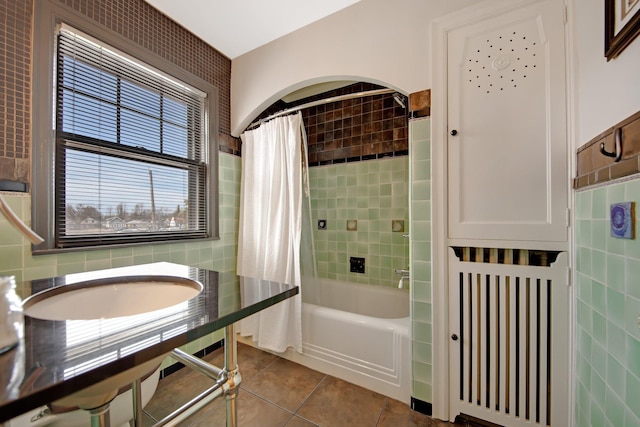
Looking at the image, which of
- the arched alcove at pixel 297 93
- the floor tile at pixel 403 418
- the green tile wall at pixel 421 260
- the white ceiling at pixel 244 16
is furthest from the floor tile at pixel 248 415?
the white ceiling at pixel 244 16

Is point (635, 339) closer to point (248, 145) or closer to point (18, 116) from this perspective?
point (248, 145)

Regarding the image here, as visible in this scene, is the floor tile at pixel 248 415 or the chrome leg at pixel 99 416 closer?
the chrome leg at pixel 99 416

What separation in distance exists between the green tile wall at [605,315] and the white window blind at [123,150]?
2239 millimetres

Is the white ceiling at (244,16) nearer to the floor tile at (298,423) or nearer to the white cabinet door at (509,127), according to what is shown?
the white cabinet door at (509,127)

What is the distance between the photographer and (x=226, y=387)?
85 centimetres

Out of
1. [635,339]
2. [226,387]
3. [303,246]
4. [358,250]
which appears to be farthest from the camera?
[358,250]

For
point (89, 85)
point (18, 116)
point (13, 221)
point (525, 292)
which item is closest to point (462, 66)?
point (525, 292)

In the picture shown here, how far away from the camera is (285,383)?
63.8 inches

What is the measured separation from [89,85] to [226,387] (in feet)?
5.81

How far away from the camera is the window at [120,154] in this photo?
1.30 metres

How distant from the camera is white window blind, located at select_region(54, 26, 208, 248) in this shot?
133cm

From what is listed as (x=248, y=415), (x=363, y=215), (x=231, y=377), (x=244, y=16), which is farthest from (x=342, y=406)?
(x=244, y=16)

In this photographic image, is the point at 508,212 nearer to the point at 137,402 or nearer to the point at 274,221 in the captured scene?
the point at 274,221

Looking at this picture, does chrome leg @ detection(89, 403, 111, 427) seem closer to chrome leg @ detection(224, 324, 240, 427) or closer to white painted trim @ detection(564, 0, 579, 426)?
chrome leg @ detection(224, 324, 240, 427)
